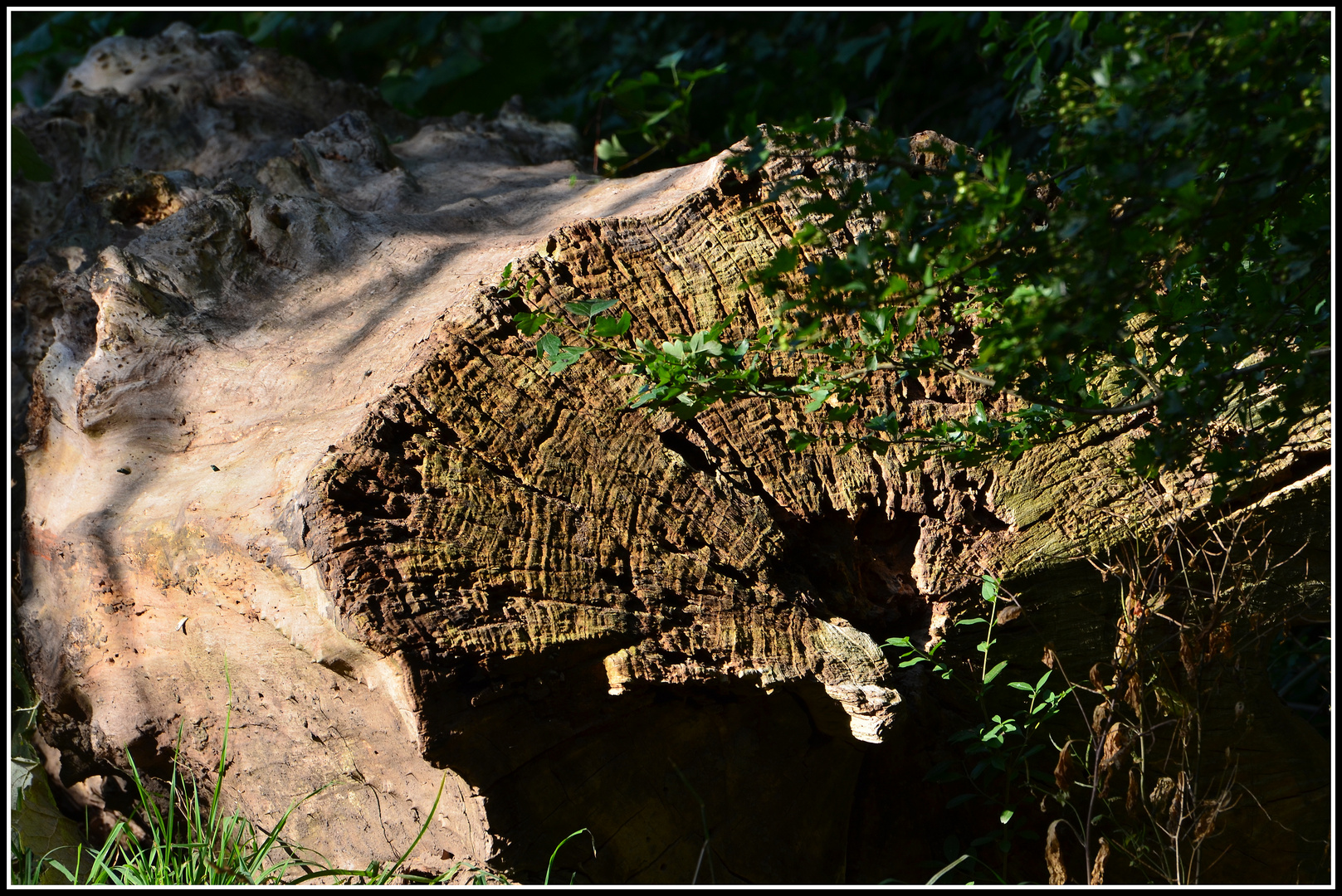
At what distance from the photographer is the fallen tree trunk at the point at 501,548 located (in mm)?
1500

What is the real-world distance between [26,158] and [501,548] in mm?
2137

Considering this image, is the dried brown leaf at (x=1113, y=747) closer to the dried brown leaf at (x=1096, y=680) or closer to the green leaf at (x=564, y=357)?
the dried brown leaf at (x=1096, y=680)

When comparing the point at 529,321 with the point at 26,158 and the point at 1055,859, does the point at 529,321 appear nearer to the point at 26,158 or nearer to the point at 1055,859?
the point at 1055,859

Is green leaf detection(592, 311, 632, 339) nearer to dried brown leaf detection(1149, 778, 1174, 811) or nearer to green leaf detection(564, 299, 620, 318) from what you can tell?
green leaf detection(564, 299, 620, 318)

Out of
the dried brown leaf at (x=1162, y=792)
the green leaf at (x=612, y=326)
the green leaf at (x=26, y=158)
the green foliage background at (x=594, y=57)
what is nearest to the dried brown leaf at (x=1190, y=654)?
the dried brown leaf at (x=1162, y=792)

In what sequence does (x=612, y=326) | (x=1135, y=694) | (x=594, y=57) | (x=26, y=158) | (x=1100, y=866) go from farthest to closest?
(x=594, y=57), (x=26, y=158), (x=1135, y=694), (x=1100, y=866), (x=612, y=326)

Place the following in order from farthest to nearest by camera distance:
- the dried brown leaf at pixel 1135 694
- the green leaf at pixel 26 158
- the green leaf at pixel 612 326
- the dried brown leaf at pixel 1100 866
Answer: the green leaf at pixel 26 158 < the dried brown leaf at pixel 1135 694 < the dried brown leaf at pixel 1100 866 < the green leaf at pixel 612 326

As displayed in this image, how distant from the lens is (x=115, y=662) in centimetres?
188

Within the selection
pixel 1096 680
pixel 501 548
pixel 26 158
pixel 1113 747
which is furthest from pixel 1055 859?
pixel 26 158

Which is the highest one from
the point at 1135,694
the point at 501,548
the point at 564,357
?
the point at 564,357

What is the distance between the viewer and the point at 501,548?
4.99ft

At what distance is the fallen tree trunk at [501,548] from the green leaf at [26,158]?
0.53 meters

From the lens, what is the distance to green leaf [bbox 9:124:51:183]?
101 inches

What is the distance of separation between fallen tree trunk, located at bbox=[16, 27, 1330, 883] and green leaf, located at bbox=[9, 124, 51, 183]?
0.53 m
